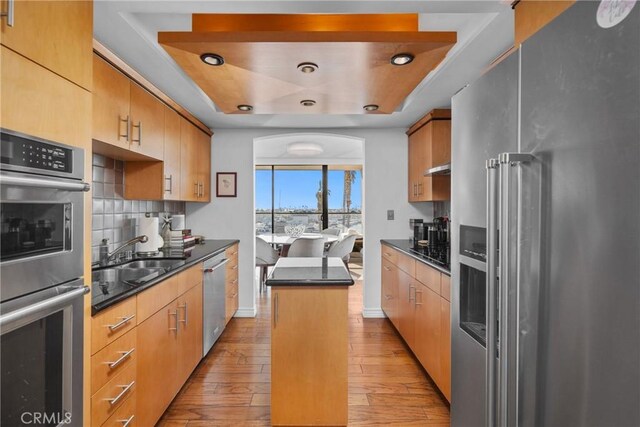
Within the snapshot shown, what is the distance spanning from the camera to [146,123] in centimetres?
243

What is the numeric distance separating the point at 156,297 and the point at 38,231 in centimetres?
94

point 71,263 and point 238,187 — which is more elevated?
point 238,187

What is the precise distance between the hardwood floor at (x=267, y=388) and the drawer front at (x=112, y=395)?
0.64m

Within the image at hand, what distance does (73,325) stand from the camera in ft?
3.96

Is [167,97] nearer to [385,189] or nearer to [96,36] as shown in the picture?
[96,36]

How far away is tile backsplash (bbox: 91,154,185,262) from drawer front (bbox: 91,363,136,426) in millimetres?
1112

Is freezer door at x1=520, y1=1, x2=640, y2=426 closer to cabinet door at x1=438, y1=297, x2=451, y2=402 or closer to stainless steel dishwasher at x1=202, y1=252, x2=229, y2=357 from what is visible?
cabinet door at x1=438, y1=297, x2=451, y2=402

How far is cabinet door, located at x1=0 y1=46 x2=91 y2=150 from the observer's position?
954 mm

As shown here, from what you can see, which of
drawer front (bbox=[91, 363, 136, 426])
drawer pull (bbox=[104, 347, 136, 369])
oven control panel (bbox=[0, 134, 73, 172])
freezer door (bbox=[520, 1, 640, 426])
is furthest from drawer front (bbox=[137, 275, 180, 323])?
freezer door (bbox=[520, 1, 640, 426])

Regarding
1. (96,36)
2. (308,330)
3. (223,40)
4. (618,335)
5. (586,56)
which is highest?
(96,36)

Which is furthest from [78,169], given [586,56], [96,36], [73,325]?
[586,56]

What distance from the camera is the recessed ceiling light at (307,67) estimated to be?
1.88 metres

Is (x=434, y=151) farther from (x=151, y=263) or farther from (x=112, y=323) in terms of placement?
(x=112, y=323)

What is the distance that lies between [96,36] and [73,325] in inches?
65.2
